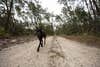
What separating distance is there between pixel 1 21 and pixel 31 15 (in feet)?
59.7

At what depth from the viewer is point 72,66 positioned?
948 centimetres

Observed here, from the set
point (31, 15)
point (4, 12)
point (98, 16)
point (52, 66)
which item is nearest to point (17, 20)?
point (31, 15)

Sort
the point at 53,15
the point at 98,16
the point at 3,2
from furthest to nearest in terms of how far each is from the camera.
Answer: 1. the point at 53,15
2. the point at 3,2
3. the point at 98,16

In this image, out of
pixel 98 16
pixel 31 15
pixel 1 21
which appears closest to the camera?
pixel 98 16

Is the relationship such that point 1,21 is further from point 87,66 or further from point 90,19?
point 87,66

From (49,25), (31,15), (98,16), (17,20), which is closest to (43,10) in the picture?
(31,15)

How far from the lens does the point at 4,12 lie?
41.5m

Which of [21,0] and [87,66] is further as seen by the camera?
[21,0]

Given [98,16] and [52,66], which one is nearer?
[52,66]

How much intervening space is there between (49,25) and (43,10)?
23.0m

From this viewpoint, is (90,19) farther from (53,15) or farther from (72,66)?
(53,15)

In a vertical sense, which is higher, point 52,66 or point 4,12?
point 4,12

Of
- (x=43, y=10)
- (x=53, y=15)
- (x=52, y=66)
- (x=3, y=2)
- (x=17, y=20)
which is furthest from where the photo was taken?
(x=53, y=15)

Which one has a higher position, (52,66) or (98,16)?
(98,16)
